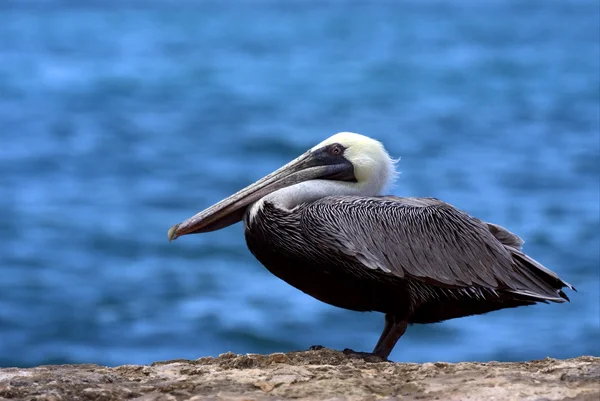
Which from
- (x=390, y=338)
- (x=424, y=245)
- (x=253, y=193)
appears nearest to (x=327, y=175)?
(x=253, y=193)

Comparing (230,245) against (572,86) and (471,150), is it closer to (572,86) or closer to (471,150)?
(471,150)

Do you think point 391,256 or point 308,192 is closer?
point 391,256

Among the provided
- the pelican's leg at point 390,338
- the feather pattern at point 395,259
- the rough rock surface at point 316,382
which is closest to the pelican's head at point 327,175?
the feather pattern at point 395,259

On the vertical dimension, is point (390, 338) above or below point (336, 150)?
below

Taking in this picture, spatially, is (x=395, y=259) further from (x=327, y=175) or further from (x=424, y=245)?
(x=327, y=175)

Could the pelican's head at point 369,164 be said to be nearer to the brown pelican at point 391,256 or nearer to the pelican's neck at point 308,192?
the pelican's neck at point 308,192

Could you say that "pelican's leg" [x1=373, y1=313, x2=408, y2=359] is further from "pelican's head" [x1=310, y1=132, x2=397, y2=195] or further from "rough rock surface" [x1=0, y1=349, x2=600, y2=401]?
"pelican's head" [x1=310, y1=132, x2=397, y2=195]

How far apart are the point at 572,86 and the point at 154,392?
27.3 meters

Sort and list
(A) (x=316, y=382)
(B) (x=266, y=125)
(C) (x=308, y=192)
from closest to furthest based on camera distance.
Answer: (A) (x=316, y=382) < (C) (x=308, y=192) < (B) (x=266, y=125)

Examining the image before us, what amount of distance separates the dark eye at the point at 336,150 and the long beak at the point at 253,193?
47 millimetres

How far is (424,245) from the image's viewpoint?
5945 millimetres

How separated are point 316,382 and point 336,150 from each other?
84.8 inches

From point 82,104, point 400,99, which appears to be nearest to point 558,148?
point 400,99

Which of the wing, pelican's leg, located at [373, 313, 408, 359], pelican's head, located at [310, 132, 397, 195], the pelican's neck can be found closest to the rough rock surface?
pelican's leg, located at [373, 313, 408, 359]
